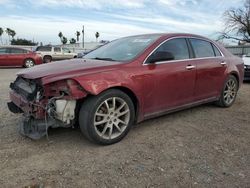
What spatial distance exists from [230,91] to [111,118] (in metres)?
3.23

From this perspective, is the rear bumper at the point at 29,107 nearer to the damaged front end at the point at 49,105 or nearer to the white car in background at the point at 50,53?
the damaged front end at the point at 49,105

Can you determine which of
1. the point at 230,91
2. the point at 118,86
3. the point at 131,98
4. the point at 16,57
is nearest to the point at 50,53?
the point at 16,57

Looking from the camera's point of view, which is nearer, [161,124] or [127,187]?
[127,187]

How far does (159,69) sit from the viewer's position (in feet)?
13.8

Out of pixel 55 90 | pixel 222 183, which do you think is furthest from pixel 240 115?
pixel 55 90

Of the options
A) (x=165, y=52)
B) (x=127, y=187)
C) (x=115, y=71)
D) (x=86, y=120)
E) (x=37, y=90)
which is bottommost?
(x=127, y=187)

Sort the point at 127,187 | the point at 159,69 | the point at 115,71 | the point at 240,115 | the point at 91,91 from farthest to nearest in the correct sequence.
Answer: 1. the point at 240,115
2. the point at 159,69
3. the point at 115,71
4. the point at 91,91
5. the point at 127,187

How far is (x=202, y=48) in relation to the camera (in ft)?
17.0

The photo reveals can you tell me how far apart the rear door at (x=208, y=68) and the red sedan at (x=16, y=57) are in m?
14.0

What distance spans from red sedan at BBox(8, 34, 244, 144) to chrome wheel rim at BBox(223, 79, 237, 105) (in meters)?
0.57

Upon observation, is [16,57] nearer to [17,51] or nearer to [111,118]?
[17,51]

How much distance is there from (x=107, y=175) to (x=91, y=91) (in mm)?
1052

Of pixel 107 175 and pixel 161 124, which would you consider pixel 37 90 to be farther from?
pixel 161 124

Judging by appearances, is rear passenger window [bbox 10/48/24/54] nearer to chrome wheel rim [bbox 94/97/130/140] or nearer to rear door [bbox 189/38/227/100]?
rear door [bbox 189/38/227/100]
